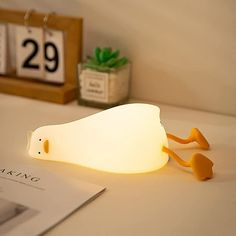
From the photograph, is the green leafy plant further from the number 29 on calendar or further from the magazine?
the magazine

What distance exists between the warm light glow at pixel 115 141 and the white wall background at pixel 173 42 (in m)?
0.35

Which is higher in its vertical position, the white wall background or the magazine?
the white wall background

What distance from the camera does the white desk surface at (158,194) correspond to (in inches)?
24.3

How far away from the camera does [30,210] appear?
63cm

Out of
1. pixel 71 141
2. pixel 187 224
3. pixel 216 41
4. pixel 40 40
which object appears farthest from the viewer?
pixel 40 40

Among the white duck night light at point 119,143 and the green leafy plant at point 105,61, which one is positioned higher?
the green leafy plant at point 105,61

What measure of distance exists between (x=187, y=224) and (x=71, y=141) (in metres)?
0.25

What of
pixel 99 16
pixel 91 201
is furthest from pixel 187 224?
pixel 99 16

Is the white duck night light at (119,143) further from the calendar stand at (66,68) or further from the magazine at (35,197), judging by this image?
the calendar stand at (66,68)

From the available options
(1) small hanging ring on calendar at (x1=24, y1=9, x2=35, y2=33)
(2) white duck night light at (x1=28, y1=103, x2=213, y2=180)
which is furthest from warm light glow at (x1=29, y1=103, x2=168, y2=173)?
(1) small hanging ring on calendar at (x1=24, y1=9, x2=35, y2=33)

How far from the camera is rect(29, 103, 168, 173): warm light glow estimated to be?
2.46 feet

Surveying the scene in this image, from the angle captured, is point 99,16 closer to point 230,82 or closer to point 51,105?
point 51,105

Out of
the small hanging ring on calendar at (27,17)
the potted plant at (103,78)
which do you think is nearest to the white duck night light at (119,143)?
the potted plant at (103,78)

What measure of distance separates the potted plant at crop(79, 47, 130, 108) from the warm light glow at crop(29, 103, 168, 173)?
297 mm
